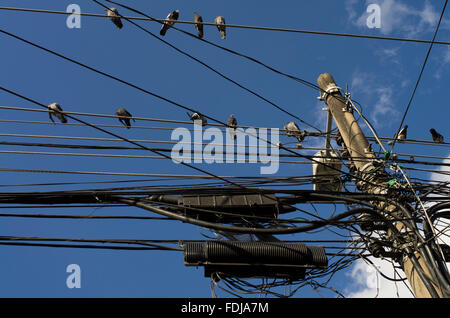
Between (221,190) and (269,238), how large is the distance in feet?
2.69

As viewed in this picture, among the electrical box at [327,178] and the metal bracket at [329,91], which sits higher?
the metal bracket at [329,91]

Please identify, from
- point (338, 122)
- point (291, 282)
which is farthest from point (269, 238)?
point (338, 122)

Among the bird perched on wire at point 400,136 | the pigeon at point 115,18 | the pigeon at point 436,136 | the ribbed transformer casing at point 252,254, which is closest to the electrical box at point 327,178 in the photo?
the bird perched on wire at point 400,136

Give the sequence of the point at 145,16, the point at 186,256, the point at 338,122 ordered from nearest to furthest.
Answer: the point at 186,256, the point at 145,16, the point at 338,122

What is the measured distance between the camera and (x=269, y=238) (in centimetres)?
571

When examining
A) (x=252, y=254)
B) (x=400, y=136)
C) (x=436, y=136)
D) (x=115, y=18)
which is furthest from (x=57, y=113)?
(x=436, y=136)

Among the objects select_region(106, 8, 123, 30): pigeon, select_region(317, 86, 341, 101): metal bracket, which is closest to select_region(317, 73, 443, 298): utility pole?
select_region(317, 86, 341, 101): metal bracket

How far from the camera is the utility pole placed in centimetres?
505

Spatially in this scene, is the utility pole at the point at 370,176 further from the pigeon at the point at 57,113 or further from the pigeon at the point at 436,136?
the pigeon at the point at 436,136

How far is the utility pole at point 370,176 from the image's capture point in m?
5.05

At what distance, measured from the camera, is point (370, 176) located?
625 cm

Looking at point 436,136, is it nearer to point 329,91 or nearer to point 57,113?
point 329,91

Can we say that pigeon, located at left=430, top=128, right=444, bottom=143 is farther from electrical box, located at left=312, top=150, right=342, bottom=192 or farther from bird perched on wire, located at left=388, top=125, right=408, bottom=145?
electrical box, located at left=312, top=150, right=342, bottom=192

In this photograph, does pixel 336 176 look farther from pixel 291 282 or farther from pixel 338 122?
pixel 291 282
